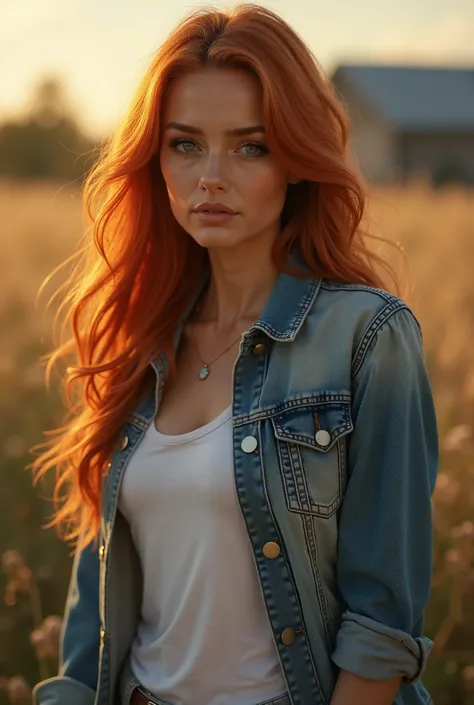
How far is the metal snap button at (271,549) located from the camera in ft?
6.41

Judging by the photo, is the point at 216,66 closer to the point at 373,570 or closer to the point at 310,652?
the point at 373,570

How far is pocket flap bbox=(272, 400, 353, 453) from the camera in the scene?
195 centimetres

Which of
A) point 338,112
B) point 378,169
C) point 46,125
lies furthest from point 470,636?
point 46,125

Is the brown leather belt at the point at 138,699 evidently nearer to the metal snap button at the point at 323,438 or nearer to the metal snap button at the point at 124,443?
the metal snap button at the point at 124,443

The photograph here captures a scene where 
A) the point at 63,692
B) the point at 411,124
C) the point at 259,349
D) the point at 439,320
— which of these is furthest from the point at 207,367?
the point at 411,124

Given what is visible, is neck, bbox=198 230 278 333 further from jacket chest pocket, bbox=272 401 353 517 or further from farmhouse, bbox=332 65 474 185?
farmhouse, bbox=332 65 474 185

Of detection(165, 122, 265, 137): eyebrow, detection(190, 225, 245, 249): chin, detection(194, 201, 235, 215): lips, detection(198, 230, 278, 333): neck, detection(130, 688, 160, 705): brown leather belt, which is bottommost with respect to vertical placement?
detection(130, 688, 160, 705): brown leather belt

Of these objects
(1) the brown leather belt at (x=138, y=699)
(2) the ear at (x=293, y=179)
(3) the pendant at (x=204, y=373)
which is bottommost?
(1) the brown leather belt at (x=138, y=699)

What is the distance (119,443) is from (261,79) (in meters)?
0.89

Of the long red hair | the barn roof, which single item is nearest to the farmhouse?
the barn roof

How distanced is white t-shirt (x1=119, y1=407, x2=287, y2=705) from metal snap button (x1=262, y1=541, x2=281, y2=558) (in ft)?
0.20

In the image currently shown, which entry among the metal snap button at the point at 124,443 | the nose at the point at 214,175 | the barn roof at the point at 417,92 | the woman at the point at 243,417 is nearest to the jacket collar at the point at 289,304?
the woman at the point at 243,417

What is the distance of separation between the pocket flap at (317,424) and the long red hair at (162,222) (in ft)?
1.21

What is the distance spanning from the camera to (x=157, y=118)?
219 centimetres
